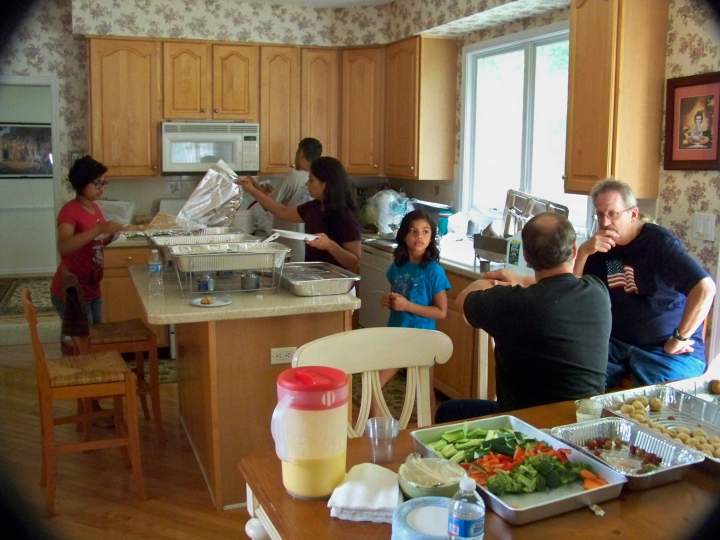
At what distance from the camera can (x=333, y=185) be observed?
3252 mm

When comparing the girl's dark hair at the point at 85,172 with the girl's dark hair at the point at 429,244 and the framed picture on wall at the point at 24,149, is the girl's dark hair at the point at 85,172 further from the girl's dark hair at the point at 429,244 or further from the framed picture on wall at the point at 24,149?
the framed picture on wall at the point at 24,149

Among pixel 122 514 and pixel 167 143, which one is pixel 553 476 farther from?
pixel 167 143

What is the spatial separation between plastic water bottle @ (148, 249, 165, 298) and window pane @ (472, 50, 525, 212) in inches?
90.9

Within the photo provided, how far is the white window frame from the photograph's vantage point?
3963mm

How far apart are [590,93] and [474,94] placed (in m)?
1.69

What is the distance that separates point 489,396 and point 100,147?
309 centimetres

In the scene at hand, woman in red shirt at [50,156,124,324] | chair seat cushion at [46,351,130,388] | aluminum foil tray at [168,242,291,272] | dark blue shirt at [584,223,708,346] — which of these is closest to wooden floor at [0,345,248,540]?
chair seat cushion at [46,351,130,388]

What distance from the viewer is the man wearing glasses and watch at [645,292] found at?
2496 millimetres

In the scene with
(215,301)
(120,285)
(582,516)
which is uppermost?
(215,301)

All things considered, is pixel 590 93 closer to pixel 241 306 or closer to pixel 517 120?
pixel 517 120

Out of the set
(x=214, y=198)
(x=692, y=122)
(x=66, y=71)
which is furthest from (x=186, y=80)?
(x=692, y=122)

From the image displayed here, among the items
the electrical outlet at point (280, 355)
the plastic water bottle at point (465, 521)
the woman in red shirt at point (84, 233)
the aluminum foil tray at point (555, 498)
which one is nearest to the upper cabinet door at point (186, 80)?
the woman in red shirt at point (84, 233)

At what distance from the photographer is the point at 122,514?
2645mm

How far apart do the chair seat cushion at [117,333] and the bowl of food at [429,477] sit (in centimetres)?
238
